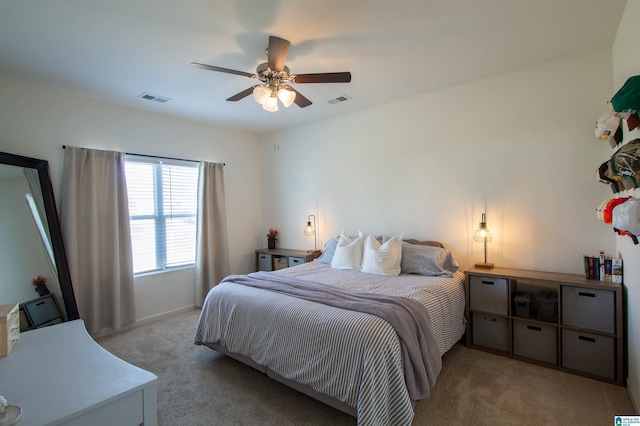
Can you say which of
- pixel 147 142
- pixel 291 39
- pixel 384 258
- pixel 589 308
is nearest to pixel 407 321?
pixel 384 258

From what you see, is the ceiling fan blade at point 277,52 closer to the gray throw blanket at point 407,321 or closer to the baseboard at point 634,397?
the gray throw blanket at point 407,321

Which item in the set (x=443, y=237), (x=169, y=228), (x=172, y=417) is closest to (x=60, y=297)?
(x=169, y=228)

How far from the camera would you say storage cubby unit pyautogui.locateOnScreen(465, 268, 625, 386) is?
7.58 feet

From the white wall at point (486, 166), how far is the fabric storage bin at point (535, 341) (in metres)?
0.61

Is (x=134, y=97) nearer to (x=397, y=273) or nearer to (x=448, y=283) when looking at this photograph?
(x=397, y=273)

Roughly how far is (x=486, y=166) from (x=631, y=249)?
1.39 m

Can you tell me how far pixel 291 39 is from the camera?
2.33 metres

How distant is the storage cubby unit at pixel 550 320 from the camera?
2.31 metres

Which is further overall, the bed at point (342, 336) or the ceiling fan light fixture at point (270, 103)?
the ceiling fan light fixture at point (270, 103)

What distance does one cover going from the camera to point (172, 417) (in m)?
2.05

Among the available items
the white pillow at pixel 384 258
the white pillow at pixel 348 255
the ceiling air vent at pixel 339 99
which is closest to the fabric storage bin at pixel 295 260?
the white pillow at pixel 348 255

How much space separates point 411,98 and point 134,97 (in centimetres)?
335

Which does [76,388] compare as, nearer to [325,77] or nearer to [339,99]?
[325,77]

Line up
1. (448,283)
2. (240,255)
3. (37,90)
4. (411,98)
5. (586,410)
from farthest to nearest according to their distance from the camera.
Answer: (240,255), (411,98), (37,90), (448,283), (586,410)
